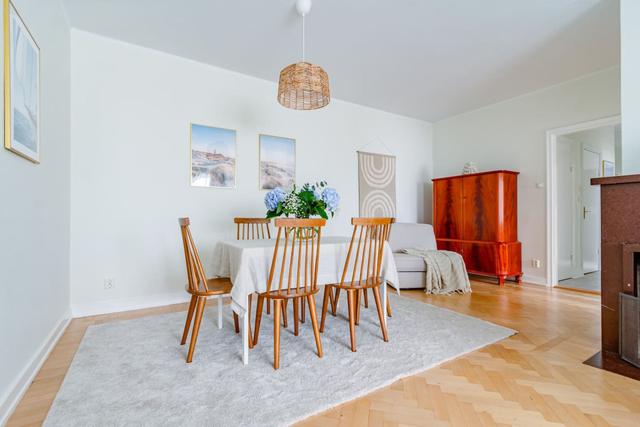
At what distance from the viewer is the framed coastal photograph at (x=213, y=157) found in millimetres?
3359

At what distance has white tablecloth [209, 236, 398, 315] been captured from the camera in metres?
1.83

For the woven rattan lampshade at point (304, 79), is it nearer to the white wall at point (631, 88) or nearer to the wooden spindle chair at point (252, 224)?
the wooden spindle chair at point (252, 224)

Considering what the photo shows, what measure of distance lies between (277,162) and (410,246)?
6.97 ft

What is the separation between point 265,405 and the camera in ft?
4.82

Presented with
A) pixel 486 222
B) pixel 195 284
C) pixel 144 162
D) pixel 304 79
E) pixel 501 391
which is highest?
pixel 304 79

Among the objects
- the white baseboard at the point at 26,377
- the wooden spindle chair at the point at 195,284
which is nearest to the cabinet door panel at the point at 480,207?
the wooden spindle chair at the point at 195,284

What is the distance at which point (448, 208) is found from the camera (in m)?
4.79

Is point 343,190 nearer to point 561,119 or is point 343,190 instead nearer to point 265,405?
point 561,119

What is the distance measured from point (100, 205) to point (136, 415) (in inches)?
86.0

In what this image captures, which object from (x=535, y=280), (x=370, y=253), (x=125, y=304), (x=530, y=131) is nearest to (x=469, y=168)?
(x=530, y=131)

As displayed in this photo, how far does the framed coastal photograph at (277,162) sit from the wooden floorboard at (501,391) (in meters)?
2.31

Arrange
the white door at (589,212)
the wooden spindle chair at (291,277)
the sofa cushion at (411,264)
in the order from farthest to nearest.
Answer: the white door at (589,212)
the sofa cushion at (411,264)
the wooden spindle chair at (291,277)

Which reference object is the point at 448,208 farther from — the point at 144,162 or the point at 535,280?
the point at 144,162

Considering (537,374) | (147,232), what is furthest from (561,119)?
(147,232)
